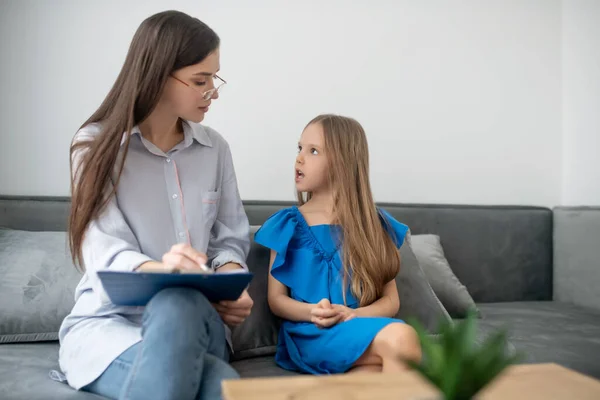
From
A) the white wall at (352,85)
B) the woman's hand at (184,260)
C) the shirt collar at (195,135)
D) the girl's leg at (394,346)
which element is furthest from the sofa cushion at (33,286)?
the girl's leg at (394,346)

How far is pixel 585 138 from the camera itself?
9.15 ft

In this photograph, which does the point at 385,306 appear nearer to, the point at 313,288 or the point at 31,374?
the point at 313,288

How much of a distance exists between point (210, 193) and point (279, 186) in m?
0.78

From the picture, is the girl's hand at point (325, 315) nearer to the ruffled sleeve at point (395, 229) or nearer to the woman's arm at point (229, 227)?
the woman's arm at point (229, 227)

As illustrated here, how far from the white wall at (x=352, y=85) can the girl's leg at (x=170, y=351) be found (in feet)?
4.07

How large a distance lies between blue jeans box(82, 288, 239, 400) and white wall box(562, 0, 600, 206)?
80.4 inches

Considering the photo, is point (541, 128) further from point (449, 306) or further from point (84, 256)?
point (84, 256)

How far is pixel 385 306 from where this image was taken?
5.98 ft

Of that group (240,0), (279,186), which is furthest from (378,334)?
(240,0)

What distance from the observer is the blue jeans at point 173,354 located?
1188 millimetres

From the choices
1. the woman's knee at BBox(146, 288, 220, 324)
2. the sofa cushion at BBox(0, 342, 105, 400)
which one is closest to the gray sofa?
the sofa cushion at BBox(0, 342, 105, 400)

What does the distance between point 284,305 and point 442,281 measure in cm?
72

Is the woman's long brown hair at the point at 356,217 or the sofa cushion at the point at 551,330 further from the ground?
the woman's long brown hair at the point at 356,217

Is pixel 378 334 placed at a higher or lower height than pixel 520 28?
lower
